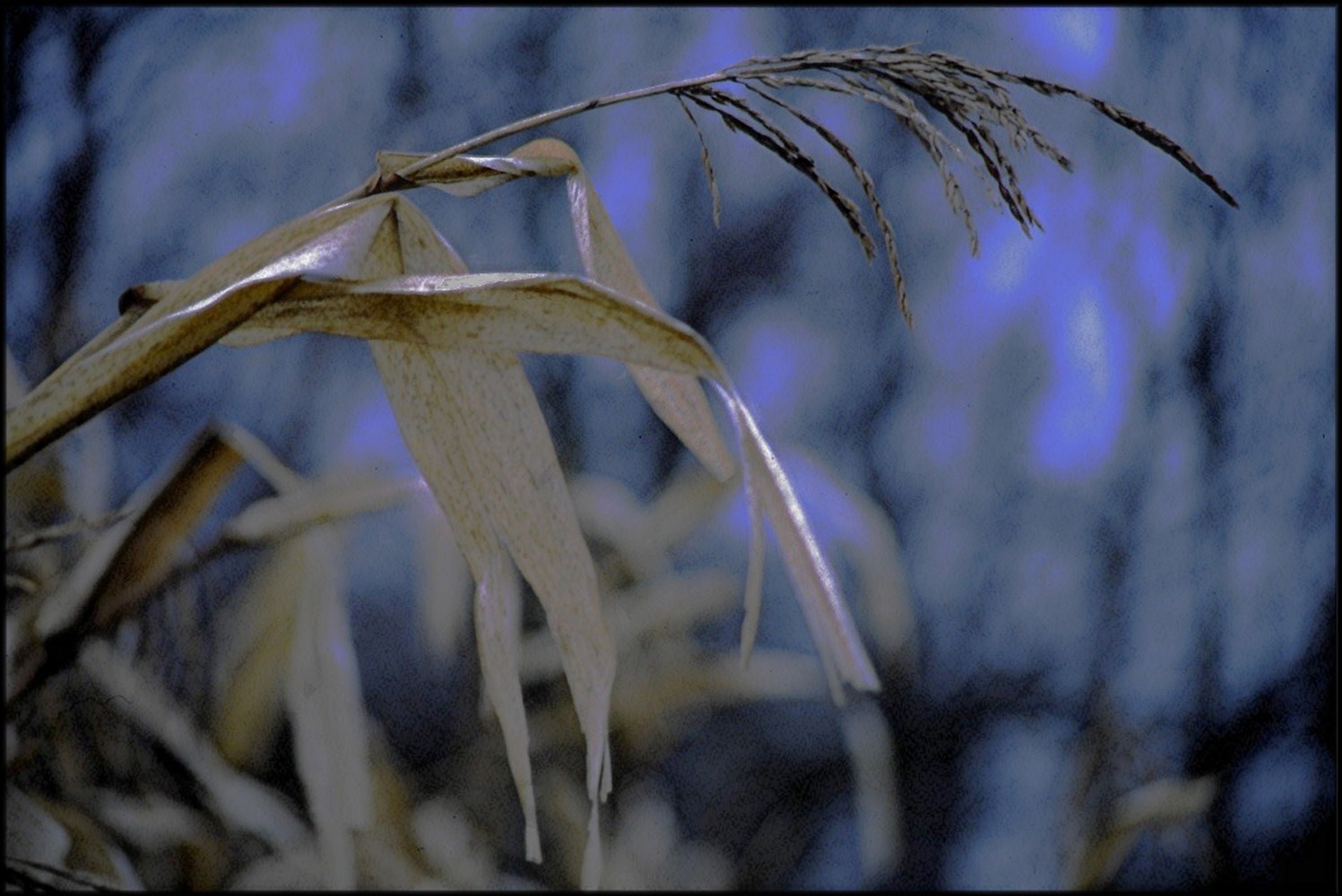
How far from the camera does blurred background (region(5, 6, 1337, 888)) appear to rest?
0.86 metres

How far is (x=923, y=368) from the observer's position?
93 cm

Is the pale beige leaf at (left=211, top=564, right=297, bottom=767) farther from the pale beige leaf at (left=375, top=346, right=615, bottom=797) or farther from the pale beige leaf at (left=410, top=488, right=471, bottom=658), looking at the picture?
the pale beige leaf at (left=375, top=346, right=615, bottom=797)

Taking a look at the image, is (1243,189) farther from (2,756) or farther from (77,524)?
(2,756)

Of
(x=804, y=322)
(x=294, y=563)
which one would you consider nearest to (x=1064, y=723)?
(x=804, y=322)

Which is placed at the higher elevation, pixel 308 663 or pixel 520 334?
pixel 520 334

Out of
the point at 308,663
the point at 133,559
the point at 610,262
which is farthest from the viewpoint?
the point at 308,663

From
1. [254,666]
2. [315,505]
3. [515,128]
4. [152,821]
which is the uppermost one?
[515,128]

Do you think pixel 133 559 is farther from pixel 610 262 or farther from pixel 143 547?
pixel 610 262

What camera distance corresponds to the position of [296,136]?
855mm

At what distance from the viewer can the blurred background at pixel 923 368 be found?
86 cm

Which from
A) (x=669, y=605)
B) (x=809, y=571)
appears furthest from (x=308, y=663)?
(x=809, y=571)

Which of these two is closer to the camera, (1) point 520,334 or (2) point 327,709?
(1) point 520,334

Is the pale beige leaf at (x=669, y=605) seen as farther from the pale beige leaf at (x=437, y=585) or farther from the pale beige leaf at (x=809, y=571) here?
the pale beige leaf at (x=809, y=571)

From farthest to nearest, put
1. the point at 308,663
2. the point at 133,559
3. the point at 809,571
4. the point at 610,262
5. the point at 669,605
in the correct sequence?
the point at 669,605
the point at 308,663
the point at 133,559
the point at 610,262
the point at 809,571
